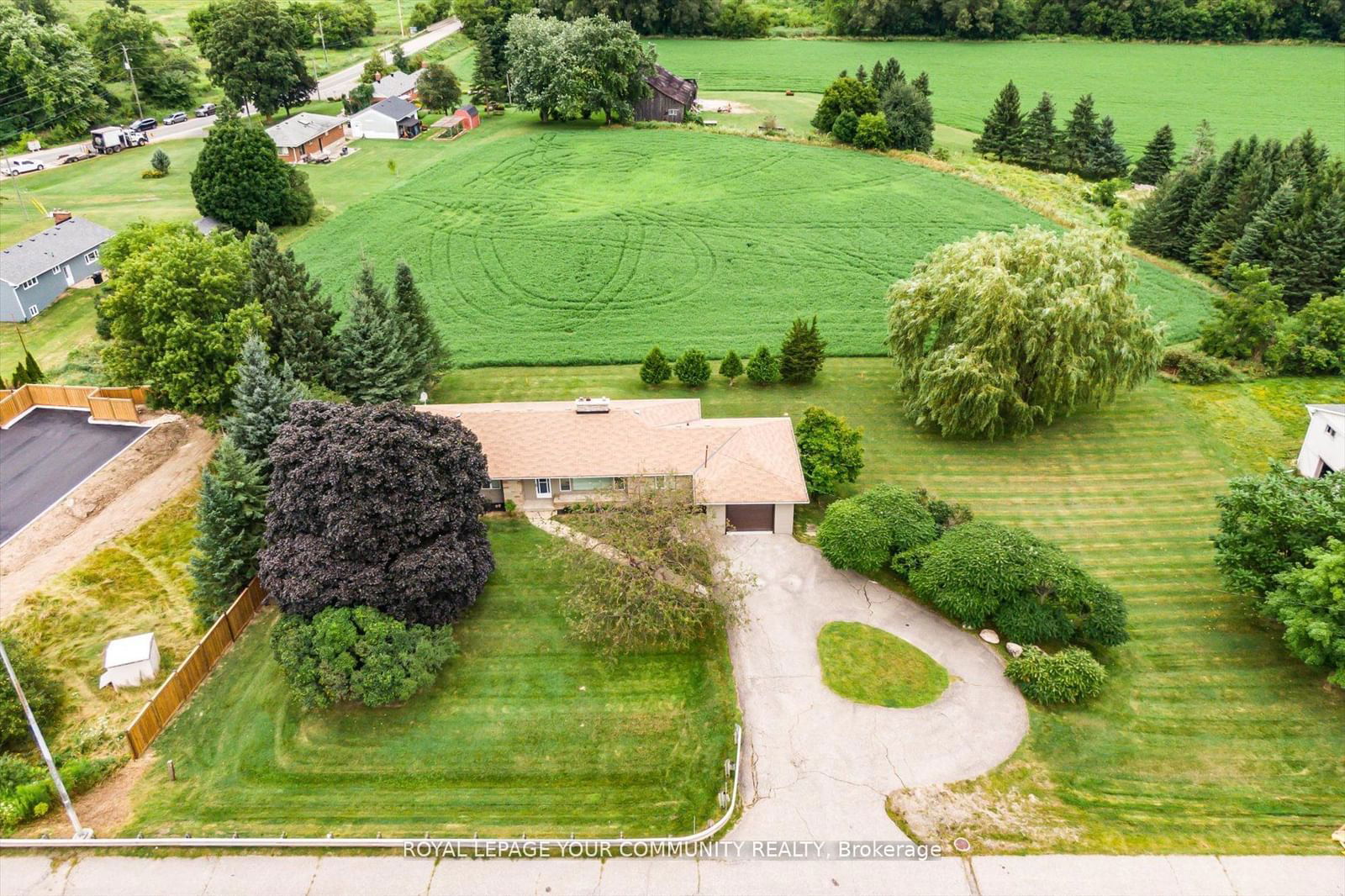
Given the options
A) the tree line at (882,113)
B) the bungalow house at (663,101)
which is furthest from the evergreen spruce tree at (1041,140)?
the bungalow house at (663,101)

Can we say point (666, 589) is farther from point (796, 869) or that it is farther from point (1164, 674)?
point (1164, 674)

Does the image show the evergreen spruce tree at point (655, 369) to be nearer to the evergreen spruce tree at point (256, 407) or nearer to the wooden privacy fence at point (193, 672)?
the evergreen spruce tree at point (256, 407)

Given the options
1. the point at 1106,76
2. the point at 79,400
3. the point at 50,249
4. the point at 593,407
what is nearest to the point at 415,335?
the point at 593,407

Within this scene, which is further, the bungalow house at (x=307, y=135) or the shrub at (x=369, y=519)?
the bungalow house at (x=307, y=135)

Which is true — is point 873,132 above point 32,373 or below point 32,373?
above

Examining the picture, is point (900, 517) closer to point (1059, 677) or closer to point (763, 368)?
point (1059, 677)
